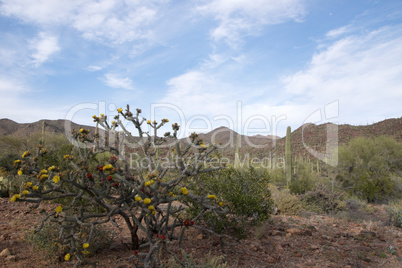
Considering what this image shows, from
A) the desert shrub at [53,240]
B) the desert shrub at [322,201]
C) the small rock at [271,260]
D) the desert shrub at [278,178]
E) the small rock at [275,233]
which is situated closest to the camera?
the desert shrub at [53,240]

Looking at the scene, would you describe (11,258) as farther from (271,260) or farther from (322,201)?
(322,201)

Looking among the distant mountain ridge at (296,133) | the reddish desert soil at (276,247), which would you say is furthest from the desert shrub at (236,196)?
the distant mountain ridge at (296,133)

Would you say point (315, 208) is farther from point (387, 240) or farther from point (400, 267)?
point (400, 267)

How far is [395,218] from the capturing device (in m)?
7.68

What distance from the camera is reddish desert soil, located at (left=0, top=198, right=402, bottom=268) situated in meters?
4.24

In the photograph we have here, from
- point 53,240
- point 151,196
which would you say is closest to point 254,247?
point 151,196

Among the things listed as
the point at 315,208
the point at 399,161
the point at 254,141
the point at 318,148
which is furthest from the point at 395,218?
the point at 254,141

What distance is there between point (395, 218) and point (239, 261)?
5.65 m

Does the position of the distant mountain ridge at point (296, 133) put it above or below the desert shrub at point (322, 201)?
above

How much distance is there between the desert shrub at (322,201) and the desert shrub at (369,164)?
4061mm

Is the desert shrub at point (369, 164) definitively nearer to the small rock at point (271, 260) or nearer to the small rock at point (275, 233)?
the small rock at point (275, 233)

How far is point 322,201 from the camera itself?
32.0ft

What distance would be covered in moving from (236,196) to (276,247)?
3.81 feet

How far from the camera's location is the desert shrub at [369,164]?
13539 millimetres
